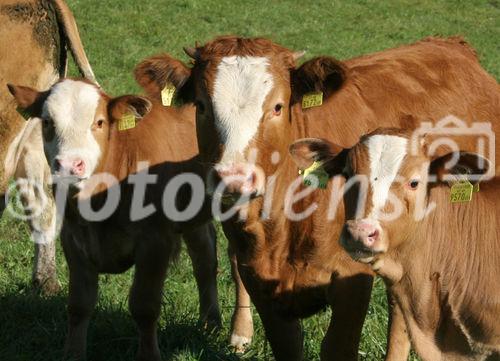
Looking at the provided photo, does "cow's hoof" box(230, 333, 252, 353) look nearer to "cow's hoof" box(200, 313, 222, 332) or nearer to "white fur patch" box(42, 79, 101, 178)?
"cow's hoof" box(200, 313, 222, 332)

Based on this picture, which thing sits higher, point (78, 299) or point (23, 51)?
point (23, 51)

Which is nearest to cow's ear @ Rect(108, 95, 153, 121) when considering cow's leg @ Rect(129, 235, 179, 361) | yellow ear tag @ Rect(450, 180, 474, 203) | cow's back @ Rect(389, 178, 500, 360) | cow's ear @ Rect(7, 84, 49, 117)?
cow's ear @ Rect(7, 84, 49, 117)

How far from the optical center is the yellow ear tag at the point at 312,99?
552cm

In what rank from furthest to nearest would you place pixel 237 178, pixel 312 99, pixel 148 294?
pixel 148 294
pixel 312 99
pixel 237 178

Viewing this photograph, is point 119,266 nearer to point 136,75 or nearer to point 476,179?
point 136,75

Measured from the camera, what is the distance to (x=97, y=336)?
6.83 m

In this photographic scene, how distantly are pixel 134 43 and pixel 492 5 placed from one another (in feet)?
36.4

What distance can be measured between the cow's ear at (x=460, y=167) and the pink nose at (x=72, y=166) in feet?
7.03

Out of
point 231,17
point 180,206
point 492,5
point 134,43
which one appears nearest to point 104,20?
point 134,43

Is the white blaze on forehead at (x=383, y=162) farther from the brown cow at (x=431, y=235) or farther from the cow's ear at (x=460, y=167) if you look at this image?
the cow's ear at (x=460, y=167)

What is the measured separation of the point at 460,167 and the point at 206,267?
3030 millimetres

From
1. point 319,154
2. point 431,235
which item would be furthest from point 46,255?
point 431,235

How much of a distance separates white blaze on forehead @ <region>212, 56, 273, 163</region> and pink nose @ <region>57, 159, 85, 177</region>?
113cm

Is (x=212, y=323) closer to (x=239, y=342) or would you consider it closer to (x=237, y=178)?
(x=239, y=342)
